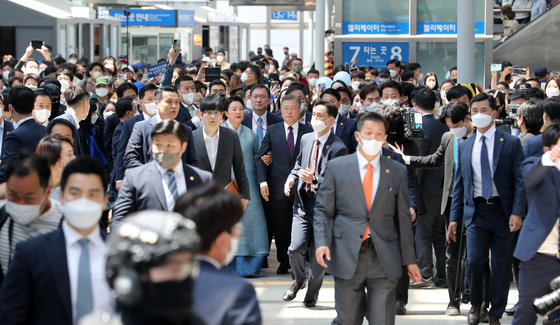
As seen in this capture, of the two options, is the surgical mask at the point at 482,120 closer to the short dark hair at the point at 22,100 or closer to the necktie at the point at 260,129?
the necktie at the point at 260,129

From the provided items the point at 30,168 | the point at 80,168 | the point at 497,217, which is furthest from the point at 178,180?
the point at 497,217

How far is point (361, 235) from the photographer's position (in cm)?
629

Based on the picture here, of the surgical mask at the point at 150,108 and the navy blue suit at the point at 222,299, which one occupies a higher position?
the surgical mask at the point at 150,108

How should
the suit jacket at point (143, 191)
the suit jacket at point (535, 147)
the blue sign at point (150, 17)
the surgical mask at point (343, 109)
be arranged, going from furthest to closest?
the blue sign at point (150, 17), the surgical mask at point (343, 109), the suit jacket at point (535, 147), the suit jacket at point (143, 191)

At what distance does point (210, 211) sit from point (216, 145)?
5757 millimetres

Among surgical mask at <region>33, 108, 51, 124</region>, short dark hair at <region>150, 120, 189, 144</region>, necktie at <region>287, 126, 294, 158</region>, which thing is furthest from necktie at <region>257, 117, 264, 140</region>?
short dark hair at <region>150, 120, 189, 144</region>

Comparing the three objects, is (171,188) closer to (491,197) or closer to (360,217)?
(360,217)

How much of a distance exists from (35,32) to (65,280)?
2883 cm

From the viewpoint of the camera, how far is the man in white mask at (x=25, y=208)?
Result: 465 centimetres

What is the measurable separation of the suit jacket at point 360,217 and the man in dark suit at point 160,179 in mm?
942

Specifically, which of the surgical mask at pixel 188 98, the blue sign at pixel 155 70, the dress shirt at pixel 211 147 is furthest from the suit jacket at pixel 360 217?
the blue sign at pixel 155 70

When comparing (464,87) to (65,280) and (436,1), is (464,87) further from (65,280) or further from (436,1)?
(436,1)

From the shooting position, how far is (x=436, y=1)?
18031 millimetres

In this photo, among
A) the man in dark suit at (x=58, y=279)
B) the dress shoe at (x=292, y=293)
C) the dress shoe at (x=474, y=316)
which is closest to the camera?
the man in dark suit at (x=58, y=279)
